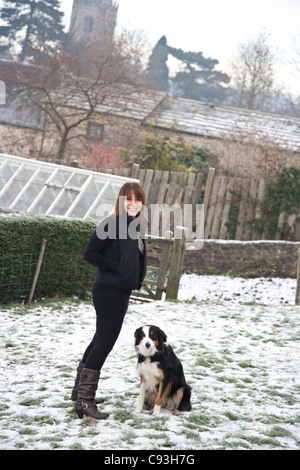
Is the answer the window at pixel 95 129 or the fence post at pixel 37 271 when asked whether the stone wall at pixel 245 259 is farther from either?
the window at pixel 95 129

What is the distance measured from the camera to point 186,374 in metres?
5.89

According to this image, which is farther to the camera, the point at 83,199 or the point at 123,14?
the point at 123,14

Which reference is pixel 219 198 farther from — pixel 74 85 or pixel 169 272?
pixel 74 85

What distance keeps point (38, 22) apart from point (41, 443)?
3077 centimetres

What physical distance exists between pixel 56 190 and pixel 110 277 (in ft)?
29.1

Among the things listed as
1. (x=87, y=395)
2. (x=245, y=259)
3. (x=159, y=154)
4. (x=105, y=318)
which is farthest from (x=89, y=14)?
(x=87, y=395)

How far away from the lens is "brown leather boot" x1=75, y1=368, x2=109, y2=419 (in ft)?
14.0

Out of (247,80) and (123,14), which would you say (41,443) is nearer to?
(123,14)

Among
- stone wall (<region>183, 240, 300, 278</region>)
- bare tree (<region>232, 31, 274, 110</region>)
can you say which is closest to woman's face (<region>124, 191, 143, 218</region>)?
stone wall (<region>183, 240, 300, 278</region>)

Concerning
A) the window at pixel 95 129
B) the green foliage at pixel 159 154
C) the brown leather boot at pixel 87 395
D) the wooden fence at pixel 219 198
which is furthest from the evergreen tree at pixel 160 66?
the brown leather boot at pixel 87 395

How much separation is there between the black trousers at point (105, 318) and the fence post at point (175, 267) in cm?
660

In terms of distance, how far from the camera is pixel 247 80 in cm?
3481

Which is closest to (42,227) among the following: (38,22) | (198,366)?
(198,366)

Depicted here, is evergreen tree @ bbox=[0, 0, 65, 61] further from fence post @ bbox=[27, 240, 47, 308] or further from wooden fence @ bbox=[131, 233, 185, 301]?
fence post @ bbox=[27, 240, 47, 308]
